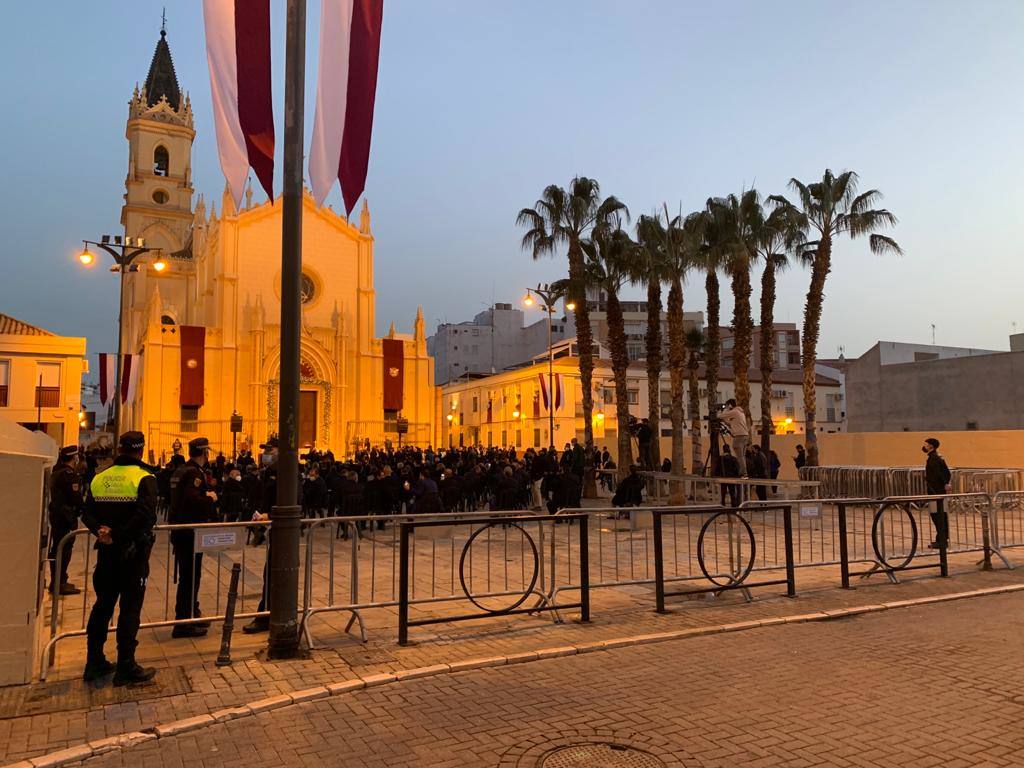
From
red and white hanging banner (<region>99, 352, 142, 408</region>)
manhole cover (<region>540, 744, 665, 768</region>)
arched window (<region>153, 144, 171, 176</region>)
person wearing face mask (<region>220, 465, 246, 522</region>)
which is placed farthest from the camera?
arched window (<region>153, 144, 171, 176</region>)

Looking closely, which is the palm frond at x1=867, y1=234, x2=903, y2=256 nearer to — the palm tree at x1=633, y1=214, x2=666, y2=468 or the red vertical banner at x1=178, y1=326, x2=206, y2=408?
the palm tree at x1=633, y1=214, x2=666, y2=468

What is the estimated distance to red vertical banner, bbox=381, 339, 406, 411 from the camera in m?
49.2

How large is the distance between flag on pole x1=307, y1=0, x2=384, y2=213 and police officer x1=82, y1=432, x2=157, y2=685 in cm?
383

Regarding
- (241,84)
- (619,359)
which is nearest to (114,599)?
(241,84)

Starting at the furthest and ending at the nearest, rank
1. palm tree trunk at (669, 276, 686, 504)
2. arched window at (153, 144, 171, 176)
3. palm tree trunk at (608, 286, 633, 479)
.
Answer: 1. arched window at (153, 144, 171, 176)
2. palm tree trunk at (608, 286, 633, 479)
3. palm tree trunk at (669, 276, 686, 504)

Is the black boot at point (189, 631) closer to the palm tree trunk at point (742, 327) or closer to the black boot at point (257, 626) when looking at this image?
the black boot at point (257, 626)

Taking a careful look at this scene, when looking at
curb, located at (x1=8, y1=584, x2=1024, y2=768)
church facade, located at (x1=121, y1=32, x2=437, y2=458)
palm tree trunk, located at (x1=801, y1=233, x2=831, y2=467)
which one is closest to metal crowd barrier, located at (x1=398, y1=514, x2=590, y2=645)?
curb, located at (x1=8, y1=584, x2=1024, y2=768)

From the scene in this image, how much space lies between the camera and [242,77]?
713 centimetres

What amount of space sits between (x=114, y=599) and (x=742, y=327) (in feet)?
85.8

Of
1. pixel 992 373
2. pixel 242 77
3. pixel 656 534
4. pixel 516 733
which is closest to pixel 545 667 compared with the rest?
pixel 516 733

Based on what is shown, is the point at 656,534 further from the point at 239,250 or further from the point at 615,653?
the point at 239,250

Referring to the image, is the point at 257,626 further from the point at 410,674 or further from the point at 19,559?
the point at 19,559

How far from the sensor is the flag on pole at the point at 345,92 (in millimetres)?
7605

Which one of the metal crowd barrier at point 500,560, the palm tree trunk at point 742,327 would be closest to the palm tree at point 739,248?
the palm tree trunk at point 742,327
